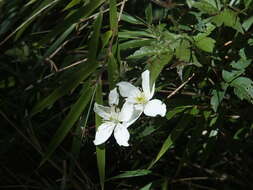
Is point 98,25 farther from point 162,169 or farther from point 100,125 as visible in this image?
point 162,169

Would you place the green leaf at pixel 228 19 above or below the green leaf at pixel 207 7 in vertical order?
below

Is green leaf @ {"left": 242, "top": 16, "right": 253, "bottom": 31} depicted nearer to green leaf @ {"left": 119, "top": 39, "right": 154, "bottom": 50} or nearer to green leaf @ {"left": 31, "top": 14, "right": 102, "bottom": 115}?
green leaf @ {"left": 119, "top": 39, "right": 154, "bottom": 50}

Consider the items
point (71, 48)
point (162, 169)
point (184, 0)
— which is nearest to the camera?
point (184, 0)

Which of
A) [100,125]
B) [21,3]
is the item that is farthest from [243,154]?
[21,3]

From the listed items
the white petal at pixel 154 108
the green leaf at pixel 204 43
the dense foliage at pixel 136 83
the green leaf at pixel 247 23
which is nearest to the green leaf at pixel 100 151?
the dense foliage at pixel 136 83

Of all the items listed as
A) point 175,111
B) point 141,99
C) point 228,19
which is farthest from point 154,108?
point 228,19

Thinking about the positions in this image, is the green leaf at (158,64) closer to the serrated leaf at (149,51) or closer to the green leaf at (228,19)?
the serrated leaf at (149,51)

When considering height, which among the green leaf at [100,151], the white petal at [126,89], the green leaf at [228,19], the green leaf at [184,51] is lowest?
the green leaf at [100,151]
